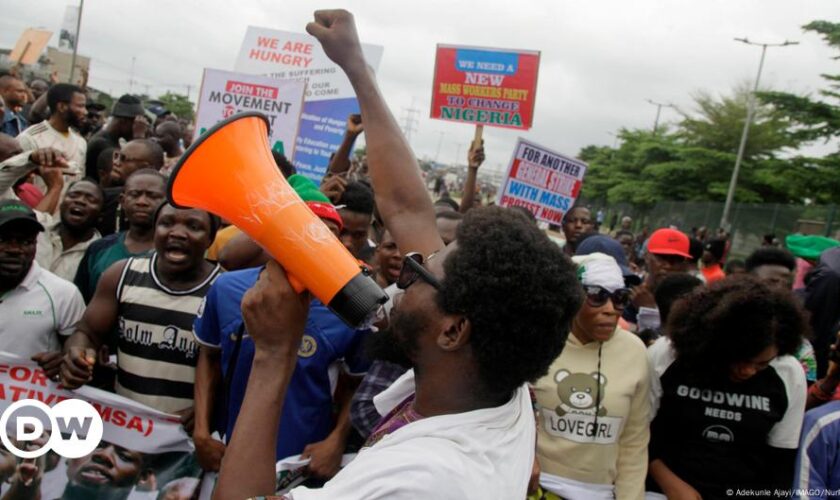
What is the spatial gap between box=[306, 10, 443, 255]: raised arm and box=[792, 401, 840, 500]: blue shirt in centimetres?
195

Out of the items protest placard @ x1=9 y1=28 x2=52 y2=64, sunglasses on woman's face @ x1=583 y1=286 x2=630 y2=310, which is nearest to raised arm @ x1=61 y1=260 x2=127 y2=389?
sunglasses on woman's face @ x1=583 y1=286 x2=630 y2=310

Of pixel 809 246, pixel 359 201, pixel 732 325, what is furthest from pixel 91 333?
pixel 809 246

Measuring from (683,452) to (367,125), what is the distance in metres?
2.01

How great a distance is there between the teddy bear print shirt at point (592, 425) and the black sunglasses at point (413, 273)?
1316mm

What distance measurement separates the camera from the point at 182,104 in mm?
54438

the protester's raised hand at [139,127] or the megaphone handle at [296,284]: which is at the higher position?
the protester's raised hand at [139,127]

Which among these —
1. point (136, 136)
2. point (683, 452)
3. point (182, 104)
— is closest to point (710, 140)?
point (136, 136)

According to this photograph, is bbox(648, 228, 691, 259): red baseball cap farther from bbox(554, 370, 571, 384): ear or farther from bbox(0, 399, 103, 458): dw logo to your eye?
bbox(0, 399, 103, 458): dw logo

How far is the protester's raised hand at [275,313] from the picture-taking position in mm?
1439

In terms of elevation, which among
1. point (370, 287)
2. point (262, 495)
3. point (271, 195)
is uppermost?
point (271, 195)

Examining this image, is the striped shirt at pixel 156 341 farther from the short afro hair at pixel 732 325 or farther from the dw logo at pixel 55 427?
the short afro hair at pixel 732 325

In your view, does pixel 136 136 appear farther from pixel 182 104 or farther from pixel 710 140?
pixel 182 104

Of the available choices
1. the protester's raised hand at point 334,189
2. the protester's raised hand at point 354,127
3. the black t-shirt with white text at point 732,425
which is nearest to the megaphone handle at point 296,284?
the black t-shirt with white text at point 732,425

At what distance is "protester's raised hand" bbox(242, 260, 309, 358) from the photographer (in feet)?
Answer: 4.72
